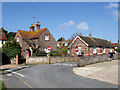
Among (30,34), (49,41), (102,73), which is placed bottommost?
(102,73)

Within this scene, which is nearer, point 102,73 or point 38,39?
point 102,73

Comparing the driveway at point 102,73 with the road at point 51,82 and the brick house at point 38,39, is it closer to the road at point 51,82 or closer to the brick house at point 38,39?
the road at point 51,82

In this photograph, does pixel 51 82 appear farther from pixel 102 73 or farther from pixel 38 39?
pixel 38 39

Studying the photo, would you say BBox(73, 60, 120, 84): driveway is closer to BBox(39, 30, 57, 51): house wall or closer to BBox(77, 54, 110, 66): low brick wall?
BBox(77, 54, 110, 66): low brick wall

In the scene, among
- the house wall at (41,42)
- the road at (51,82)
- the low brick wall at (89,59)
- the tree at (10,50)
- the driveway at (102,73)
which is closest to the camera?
the road at (51,82)

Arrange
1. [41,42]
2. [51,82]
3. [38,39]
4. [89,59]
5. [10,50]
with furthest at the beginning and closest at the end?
1. [41,42]
2. [38,39]
3. [10,50]
4. [89,59]
5. [51,82]

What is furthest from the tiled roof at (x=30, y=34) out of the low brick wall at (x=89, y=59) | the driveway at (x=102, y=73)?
the driveway at (x=102, y=73)

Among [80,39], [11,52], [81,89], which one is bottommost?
[81,89]

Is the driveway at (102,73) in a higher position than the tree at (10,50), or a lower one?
lower

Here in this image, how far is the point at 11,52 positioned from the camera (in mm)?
24203

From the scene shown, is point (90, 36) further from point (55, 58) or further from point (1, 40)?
point (1, 40)

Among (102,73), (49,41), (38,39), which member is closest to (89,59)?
(102,73)

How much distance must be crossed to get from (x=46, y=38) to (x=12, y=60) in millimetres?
15227

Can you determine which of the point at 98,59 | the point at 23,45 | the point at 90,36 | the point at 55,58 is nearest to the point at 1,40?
the point at 23,45
